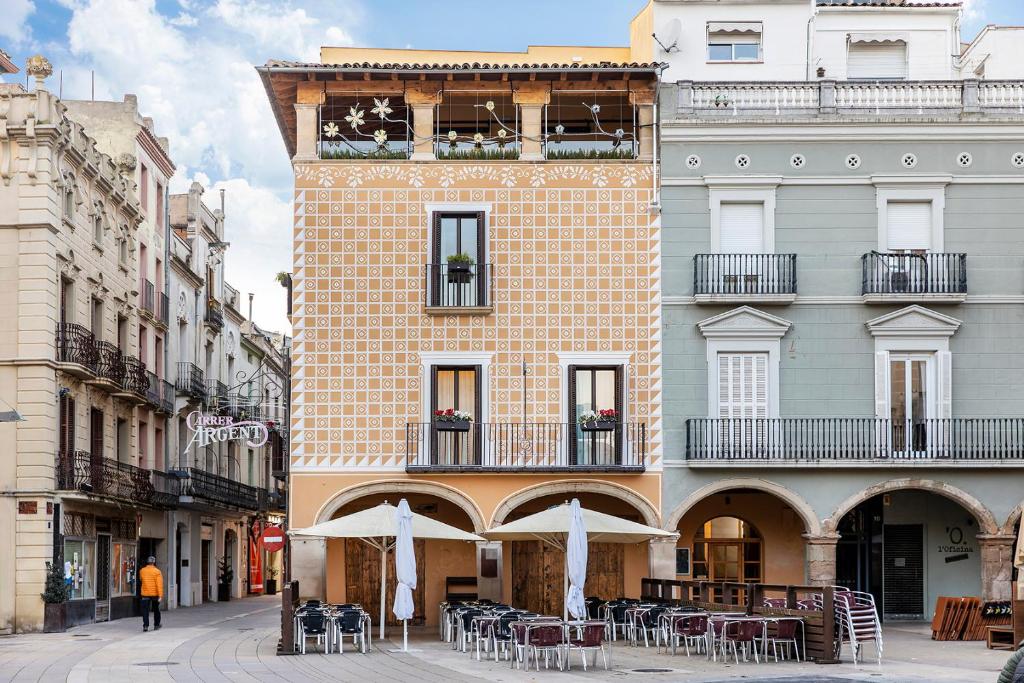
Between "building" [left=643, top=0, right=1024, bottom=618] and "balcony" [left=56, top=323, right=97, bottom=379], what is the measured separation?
13116mm

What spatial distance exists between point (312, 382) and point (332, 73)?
6329 millimetres

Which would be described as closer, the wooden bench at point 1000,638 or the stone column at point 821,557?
the wooden bench at point 1000,638

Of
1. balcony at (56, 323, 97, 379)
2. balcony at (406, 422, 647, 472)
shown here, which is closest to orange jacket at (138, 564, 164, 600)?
balcony at (56, 323, 97, 379)

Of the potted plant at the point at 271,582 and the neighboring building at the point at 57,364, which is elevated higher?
the neighboring building at the point at 57,364

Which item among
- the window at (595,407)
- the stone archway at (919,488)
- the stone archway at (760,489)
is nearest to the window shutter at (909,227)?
the stone archway at (919,488)

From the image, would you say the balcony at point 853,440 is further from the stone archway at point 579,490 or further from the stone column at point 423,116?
the stone column at point 423,116

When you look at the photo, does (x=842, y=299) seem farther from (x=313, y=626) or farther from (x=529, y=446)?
(x=313, y=626)

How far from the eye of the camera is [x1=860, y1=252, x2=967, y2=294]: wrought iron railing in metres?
29.0

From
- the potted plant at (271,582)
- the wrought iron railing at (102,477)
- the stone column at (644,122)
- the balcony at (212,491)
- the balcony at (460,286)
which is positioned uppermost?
the stone column at (644,122)

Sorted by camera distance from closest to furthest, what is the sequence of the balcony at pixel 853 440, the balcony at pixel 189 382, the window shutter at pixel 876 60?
the balcony at pixel 853 440 → the window shutter at pixel 876 60 → the balcony at pixel 189 382

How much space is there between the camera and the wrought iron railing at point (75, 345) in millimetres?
31672

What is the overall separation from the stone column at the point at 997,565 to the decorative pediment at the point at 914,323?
4163 millimetres

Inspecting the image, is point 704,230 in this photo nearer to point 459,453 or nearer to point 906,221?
point 906,221

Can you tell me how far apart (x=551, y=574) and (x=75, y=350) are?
11.8 metres
